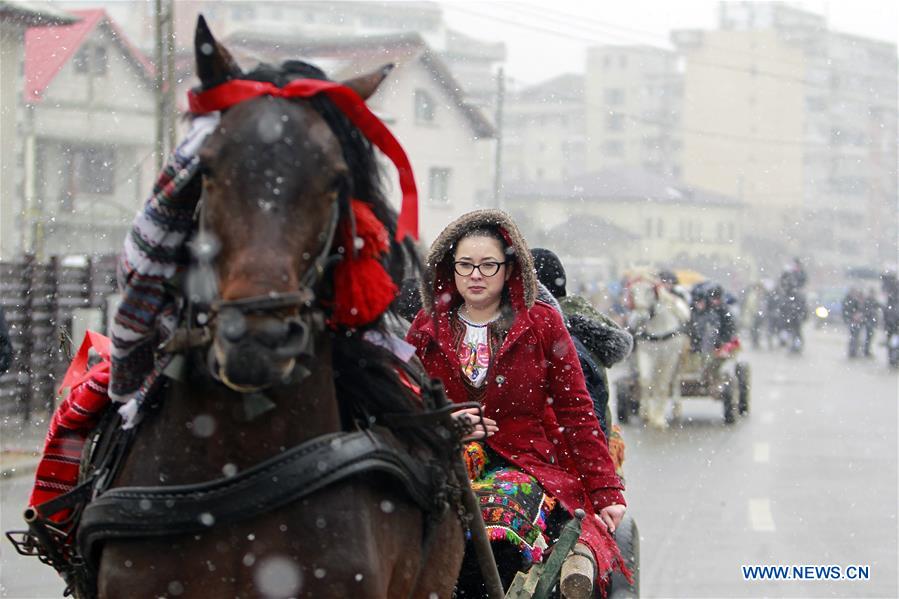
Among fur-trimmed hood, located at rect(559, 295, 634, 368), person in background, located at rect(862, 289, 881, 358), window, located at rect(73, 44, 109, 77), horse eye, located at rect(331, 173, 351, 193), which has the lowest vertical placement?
person in background, located at rect(862, 289, 881, 358)

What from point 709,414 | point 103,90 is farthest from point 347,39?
point 709,414

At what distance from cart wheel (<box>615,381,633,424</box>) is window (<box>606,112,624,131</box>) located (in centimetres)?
9073

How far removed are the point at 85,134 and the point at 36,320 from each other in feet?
Result: 102

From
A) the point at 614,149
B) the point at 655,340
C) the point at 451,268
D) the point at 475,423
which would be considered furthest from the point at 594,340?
the point at 614,149

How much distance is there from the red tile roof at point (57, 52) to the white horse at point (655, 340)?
2786 centimetres

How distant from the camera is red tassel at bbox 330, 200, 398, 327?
3.61m

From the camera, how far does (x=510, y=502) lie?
4.87 m

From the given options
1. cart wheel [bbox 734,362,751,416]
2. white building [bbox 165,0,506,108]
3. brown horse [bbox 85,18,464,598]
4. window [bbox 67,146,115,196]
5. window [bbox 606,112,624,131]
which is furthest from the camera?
window [bbox 606,112,624,131]

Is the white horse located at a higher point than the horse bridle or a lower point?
lower

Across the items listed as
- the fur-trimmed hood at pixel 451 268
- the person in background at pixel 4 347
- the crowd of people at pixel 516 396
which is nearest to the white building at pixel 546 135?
the person in background at pixel 4 347

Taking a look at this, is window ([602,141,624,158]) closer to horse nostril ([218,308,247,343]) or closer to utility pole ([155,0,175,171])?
utility pole ([155,0,175,171])

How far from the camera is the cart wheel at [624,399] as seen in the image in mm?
17281

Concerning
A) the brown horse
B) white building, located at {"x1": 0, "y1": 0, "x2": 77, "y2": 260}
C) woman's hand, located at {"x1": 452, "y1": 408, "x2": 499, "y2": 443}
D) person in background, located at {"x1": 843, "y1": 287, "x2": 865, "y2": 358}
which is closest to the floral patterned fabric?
woman's hand, located at {"x1": 452, "y1": 408, "x2": 499, "y2": 443}

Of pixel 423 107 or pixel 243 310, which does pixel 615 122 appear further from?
pixel 243 310
